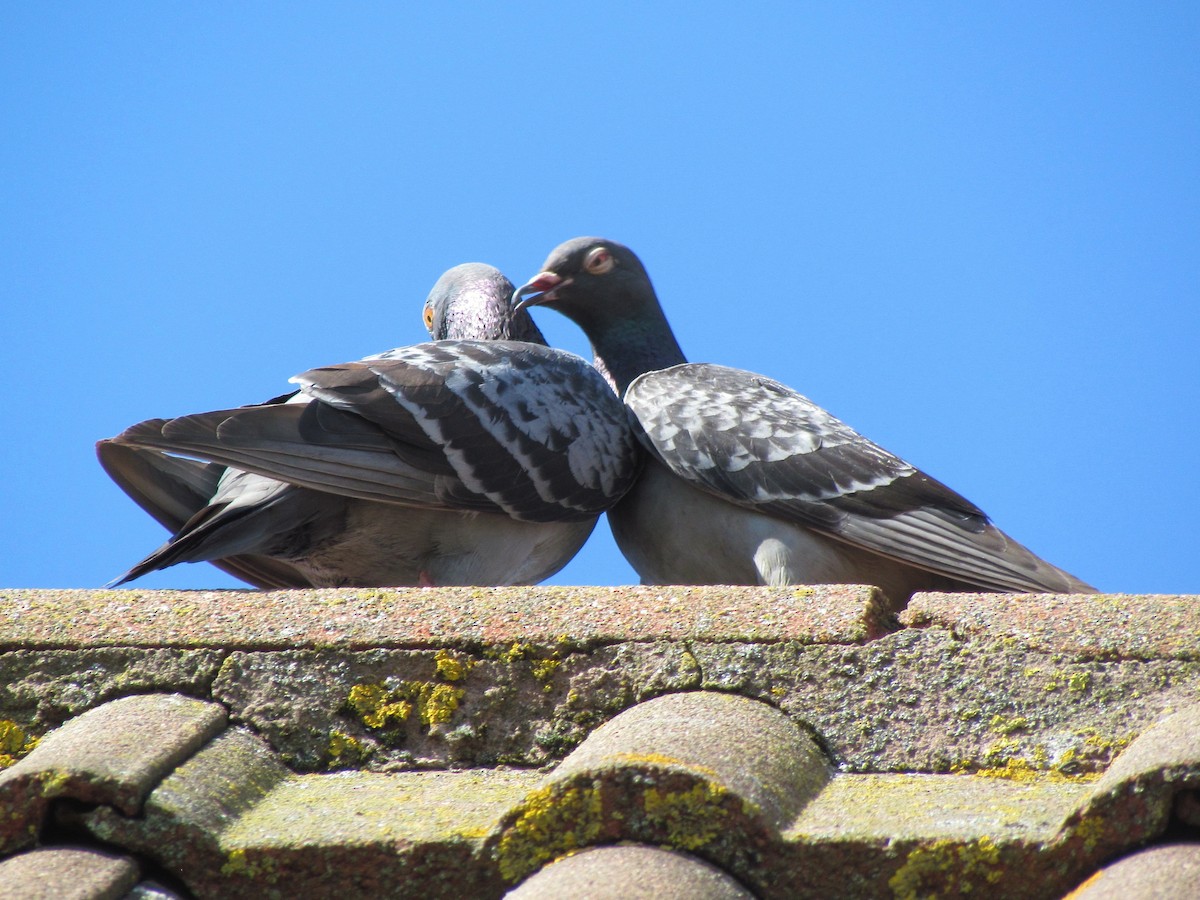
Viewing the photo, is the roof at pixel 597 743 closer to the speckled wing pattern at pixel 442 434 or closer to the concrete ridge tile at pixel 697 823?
the concrete ridge tile at pixel 697 823

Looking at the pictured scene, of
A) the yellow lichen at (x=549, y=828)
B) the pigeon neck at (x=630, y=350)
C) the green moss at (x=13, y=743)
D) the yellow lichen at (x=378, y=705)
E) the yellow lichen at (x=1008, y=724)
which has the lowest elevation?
the yellow lichen at (x=549, y=828)

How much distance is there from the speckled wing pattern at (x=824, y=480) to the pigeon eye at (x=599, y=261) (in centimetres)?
105

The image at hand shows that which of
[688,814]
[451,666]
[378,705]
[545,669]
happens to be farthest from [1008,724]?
[378,705]

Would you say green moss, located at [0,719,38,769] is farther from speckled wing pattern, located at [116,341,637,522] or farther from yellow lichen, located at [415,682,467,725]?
speckled wing pattern, located at [116,341,637,522]

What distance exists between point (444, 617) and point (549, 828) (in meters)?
0.80

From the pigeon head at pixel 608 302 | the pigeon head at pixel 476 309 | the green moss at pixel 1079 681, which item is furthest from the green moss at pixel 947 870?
the pigeon head at pixel 476 309

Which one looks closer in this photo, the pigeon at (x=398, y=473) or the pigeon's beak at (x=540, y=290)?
the pigeon at (x=398, y=473)

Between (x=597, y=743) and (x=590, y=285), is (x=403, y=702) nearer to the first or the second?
(x=597, y=743)

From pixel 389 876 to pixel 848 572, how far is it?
9.24 feet

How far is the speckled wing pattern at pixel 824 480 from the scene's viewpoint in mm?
4711

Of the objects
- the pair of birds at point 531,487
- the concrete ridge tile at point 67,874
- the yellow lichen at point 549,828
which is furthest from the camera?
the pair of birds at point 531,487

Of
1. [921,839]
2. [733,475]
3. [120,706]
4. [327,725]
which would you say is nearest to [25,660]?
[120,706]

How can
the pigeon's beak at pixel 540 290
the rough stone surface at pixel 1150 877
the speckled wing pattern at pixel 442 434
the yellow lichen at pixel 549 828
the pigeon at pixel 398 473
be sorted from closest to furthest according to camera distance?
the rough stone surface at pixel 1150 877 → the yellow lichen at pixel 549 828 → the speckled wing pattern at pixel 442 434 → the pigeon at pixel 398 473 → the pigeon's beak at pixel 540 290

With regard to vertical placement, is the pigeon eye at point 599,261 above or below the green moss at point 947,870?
above
